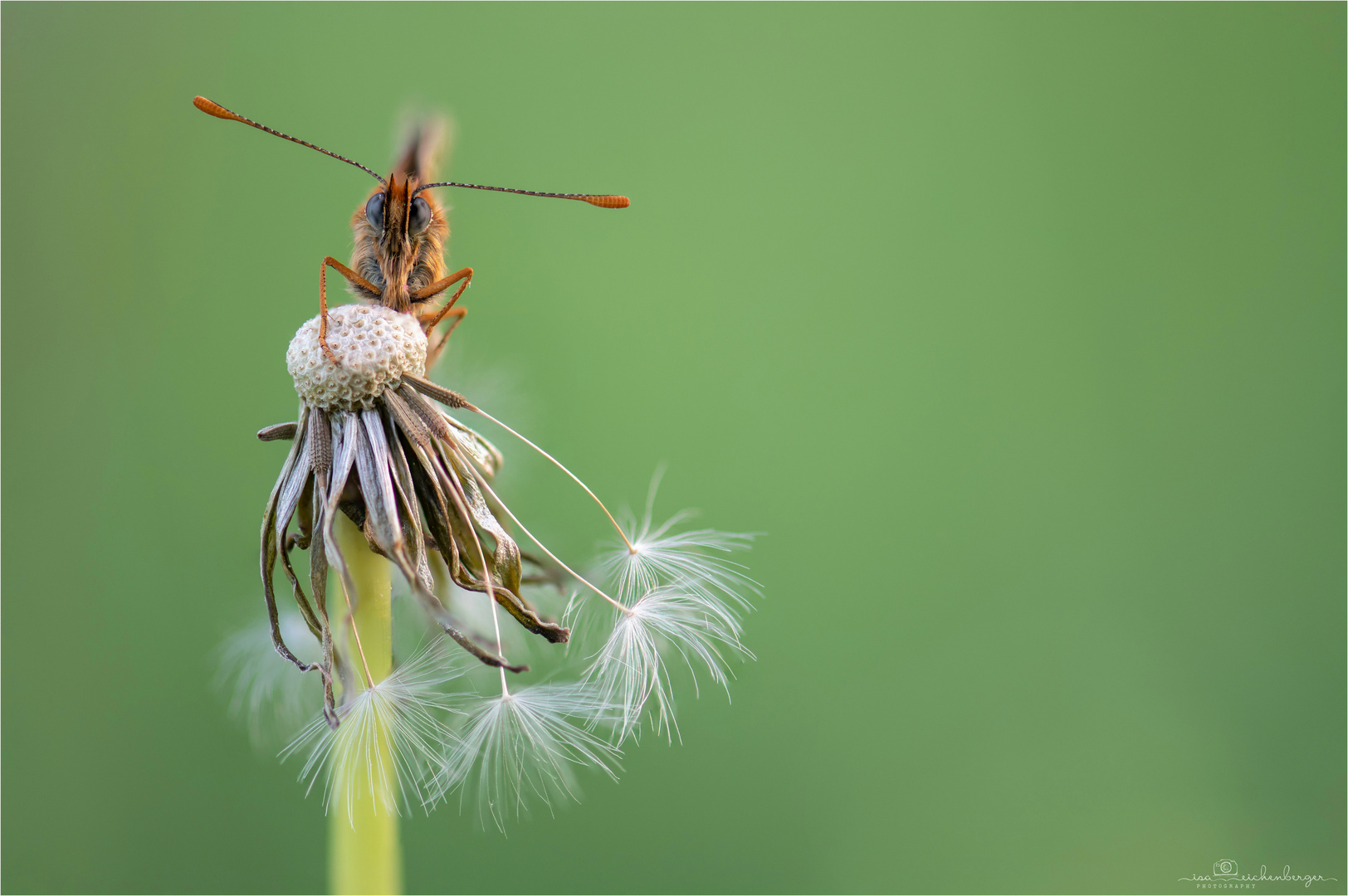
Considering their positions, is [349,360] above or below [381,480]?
above

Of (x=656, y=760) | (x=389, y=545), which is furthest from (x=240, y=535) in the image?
(x=389, y=545)

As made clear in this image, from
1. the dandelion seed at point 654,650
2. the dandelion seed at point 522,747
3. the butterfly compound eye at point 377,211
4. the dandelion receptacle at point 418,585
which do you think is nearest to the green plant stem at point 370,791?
the dandelion receptacle at point 418,585

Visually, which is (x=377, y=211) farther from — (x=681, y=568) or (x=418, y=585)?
(x=681, y=568)

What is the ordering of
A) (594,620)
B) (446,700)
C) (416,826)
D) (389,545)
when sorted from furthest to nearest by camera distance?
1. (416,826)
2. (594,620)
3. (446,700)
4. (389,545)

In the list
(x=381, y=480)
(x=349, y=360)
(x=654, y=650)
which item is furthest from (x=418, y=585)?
(x=654, y=650)

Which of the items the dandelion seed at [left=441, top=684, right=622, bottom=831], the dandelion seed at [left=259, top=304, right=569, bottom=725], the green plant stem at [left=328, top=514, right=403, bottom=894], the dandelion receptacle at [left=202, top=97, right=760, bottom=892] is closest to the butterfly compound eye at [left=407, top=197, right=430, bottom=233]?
the dandelion receptacle at [left=202, top=97, right=760, bottom=892]

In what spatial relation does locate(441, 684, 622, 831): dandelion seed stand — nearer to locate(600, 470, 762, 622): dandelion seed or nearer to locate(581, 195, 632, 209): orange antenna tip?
locate(600, 470, 762, 622): dandelion seed

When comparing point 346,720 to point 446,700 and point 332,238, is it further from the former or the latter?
point 332,238
